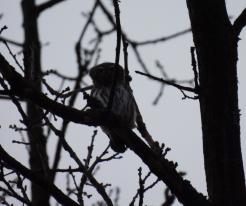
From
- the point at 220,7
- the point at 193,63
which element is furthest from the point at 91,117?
the point at 220,7

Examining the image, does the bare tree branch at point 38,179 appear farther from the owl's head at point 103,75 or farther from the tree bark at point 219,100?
the owl's head at point 103,75

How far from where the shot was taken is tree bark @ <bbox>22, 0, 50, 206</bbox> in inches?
117

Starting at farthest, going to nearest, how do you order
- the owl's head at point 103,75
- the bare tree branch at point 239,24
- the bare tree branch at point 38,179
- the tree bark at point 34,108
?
the owl's head at point 103,75 → the tree bark at point 34,108 → the bare tree branch at point 239,24 → the bare tree branch at point 38,179

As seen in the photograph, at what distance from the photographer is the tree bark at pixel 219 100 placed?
2586mm

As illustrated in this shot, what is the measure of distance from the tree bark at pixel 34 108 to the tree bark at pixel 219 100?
3.00 ft

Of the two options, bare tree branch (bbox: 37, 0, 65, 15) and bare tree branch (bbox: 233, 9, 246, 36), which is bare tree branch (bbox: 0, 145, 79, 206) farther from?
bare tree branch (bbox: 37, 0, 65, 15)

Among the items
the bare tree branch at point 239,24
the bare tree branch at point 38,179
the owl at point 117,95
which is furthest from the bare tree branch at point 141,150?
the owl at point 117,95

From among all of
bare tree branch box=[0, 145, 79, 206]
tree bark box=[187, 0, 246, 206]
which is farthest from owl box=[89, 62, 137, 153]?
bare tree branch box=[0, 145, 79, 206]

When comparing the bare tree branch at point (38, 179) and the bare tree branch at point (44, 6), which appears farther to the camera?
the bare tree branch at point (44, 6)

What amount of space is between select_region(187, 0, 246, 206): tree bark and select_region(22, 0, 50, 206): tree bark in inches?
36.0

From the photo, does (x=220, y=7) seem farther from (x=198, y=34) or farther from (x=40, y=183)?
(x=40, y=183)

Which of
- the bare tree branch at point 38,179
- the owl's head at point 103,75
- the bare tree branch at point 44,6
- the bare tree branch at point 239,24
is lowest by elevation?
the bare tree branch at point 38,179

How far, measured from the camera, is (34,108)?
4.25 m

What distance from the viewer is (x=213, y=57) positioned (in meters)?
2.73
